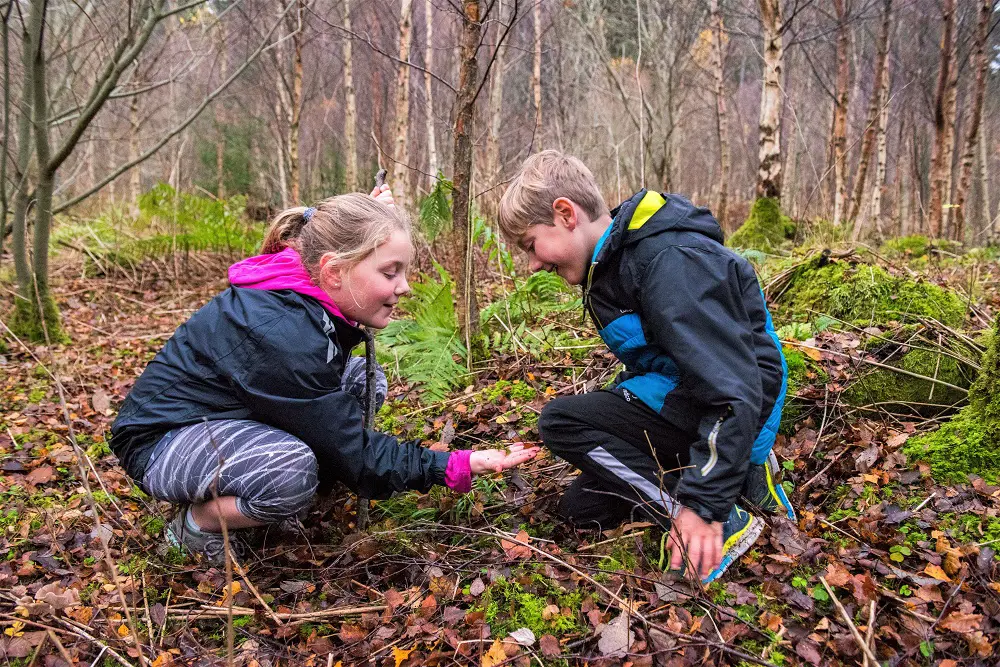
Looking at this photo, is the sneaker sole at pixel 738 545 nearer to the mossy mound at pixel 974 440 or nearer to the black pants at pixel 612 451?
the black pants at pixel 612 451

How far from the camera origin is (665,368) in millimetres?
2244

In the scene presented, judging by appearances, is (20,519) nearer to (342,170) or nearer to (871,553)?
(871,553)

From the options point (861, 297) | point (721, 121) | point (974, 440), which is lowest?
point (974, 440)

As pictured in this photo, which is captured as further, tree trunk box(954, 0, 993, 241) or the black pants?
tree trunk box(954, 0, 993, 241)

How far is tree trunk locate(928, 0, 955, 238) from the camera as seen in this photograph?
798 centimetres

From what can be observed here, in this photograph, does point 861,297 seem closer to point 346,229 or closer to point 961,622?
point 961,622

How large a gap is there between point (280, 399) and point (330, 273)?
49 cm

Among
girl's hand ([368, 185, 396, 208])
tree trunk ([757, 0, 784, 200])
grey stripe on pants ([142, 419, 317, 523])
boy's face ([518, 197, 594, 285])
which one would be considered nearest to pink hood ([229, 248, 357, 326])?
girl's hand ([368, 185, 396, 208])

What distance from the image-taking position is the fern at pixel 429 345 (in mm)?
3533

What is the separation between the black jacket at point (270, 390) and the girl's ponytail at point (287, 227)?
293mm

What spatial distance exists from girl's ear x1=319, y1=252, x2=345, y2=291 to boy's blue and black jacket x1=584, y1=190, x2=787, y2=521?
36.0 inches

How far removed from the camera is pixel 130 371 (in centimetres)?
454

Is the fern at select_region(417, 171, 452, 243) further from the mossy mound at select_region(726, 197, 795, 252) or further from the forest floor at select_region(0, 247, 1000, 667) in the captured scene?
the mossy mound at select_region(726, 197, 795, 252)

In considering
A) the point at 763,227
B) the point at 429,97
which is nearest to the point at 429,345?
the point at 763,227
